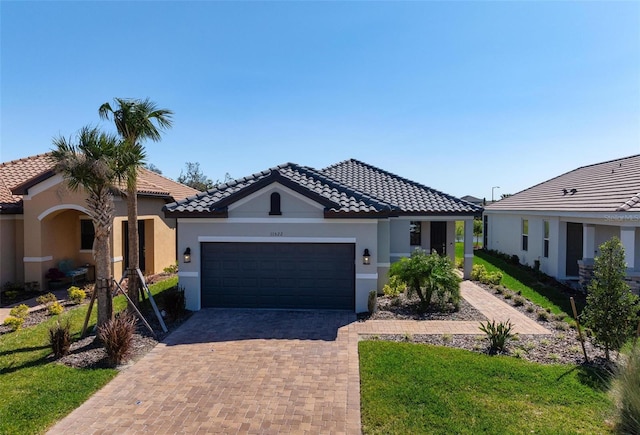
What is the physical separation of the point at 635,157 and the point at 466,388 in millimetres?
18274

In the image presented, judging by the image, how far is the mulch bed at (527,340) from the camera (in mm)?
8352

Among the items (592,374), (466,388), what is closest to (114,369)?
(466,388)

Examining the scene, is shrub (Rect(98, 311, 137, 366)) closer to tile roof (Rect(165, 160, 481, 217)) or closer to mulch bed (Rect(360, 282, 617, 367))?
tile roof (Rect(165, 160, 481, 217))

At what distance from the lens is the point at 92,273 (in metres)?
16.3

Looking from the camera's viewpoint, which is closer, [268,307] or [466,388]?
[466,388]

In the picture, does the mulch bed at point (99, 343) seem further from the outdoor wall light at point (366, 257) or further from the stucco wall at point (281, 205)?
the outdoor wall light at point (366, 257)

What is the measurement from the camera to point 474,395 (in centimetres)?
648

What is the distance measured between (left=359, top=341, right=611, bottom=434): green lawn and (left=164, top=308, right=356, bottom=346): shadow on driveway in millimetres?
2201

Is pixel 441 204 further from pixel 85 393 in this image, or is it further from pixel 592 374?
pixel 85 393

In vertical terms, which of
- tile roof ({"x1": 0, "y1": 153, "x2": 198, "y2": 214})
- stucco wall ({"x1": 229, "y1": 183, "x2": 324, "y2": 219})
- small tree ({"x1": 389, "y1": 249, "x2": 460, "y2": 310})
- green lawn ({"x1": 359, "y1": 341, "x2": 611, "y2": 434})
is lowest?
green lawn ({"x1": 359, "y1": 341, "x2": 611, "y2": 434})

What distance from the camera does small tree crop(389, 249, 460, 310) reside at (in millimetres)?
11918

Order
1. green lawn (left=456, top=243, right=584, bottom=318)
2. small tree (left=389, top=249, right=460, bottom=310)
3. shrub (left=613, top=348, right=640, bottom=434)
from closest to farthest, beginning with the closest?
shrub (left=613, top=348, right=640, bottom=434)
small tree (left=389, top=249, right=460, bottom=310)
green lawn (left=456, top=243, right=584, bottom=318)

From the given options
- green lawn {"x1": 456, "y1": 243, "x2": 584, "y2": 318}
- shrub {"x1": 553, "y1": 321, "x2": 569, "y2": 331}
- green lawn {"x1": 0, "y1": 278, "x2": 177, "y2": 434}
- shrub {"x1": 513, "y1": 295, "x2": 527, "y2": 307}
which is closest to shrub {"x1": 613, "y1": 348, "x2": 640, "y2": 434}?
shrub {"x1": 553, "y1": 321, "x2": 569, "y2": 331}

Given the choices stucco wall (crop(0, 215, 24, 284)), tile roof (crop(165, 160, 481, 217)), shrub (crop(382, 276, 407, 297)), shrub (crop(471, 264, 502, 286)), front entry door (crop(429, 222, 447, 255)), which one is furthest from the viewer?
front entry door (crop(429, 222, 447, 255))
